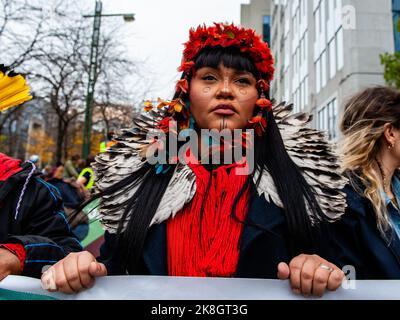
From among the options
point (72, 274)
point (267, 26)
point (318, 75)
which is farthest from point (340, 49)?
point (267, 26)

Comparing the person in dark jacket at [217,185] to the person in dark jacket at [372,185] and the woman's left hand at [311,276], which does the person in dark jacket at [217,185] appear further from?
the person in dark jacket at [372,185]

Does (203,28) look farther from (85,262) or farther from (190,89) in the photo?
(85,262)

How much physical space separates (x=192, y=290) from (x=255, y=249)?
26 cm

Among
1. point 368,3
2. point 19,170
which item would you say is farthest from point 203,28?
point 368,3

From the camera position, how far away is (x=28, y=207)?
1.61m

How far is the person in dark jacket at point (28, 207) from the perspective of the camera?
59.3 inches

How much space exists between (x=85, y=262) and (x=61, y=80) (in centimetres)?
1051

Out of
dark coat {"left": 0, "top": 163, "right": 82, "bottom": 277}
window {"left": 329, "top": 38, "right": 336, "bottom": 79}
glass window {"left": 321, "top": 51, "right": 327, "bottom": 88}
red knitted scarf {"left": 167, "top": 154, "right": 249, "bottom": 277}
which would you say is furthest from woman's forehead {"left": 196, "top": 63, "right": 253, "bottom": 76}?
glass window {"left": 321, "top": 51, "right": 327, "bottom": 88}

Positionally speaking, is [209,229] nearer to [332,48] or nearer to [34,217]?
[34,217]

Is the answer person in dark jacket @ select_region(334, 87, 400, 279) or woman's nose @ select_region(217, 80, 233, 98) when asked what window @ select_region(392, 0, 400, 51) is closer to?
person in dark jacket @ select_region(334, 87, 400, 279)

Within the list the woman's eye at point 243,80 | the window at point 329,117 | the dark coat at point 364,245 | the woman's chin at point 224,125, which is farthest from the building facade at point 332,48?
the woman's chin at point 224,125

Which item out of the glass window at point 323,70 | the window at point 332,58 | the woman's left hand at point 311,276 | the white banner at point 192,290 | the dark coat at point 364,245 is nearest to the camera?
the woman's left hand at point 311,276

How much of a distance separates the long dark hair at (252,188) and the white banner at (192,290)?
0.42 ft

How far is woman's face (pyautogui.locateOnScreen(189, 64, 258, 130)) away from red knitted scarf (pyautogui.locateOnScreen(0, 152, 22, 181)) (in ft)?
2.72
